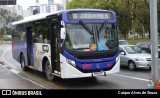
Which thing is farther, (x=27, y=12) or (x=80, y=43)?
(x=27, y=12)

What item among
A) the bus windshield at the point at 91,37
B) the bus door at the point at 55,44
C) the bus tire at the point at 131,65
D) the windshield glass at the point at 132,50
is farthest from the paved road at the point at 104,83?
the windshield glass at the point at 132,50

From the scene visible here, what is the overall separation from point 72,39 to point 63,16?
3.06ft

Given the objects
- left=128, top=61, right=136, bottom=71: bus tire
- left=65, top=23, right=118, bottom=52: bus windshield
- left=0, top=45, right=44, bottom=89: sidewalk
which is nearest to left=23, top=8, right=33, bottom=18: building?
left=128, top=61, right=136, bottom=71: bus tire

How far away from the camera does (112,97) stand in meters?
7.21

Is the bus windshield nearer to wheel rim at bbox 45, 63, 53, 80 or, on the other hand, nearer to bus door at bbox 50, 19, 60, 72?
bus door at bbox 50, 19, 60, 72

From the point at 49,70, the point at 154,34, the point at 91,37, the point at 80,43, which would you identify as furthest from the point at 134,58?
the point at 80,43

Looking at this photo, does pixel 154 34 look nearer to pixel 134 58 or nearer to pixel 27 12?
pixel 134 58

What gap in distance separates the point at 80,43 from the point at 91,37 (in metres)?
0.53

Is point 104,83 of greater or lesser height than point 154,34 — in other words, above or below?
below

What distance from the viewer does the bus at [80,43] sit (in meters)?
12.0

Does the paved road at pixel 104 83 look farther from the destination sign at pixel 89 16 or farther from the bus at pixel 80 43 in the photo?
the destination sign at pixel 89 16

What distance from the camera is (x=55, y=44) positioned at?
42.7ft

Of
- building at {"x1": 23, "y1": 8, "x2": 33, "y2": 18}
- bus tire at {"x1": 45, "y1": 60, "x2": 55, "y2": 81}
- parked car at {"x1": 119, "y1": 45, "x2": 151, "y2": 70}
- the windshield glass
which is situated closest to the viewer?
bus tire at {"x1": 45, "y1": 60, "x2": 55, "y2": 81}

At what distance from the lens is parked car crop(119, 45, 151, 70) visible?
17.4 meters
